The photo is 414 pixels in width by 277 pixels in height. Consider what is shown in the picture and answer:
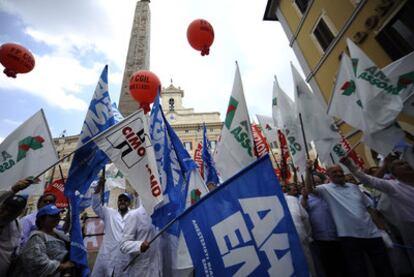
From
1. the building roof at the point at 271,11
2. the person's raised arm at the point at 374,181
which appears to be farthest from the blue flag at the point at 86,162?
the building roof at the point at 271,11

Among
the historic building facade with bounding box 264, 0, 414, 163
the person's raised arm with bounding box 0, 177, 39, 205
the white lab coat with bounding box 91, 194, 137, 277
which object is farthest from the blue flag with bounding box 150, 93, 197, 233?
the historic building facade with bounding box 264, 0, 414, 163

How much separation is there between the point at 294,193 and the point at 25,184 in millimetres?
3657

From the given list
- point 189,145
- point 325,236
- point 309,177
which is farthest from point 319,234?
point 189,145

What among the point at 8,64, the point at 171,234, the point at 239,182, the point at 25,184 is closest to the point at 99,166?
the point at 25,184

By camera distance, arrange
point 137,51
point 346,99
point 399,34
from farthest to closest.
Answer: point 137,51, point 399,34, point 346,99

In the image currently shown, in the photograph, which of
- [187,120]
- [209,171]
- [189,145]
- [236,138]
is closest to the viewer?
[236,138]

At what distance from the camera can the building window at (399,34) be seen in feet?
20.4

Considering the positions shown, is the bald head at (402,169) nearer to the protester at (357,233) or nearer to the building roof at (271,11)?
the protester at (357,233)

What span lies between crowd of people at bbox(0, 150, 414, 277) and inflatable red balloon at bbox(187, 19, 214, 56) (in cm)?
408

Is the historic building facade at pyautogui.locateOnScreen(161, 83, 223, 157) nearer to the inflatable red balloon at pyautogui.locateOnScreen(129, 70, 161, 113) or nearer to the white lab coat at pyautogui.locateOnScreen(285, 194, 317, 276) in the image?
the inflatable red balloon at pyautogui.locateOnScreen(129, 70, 161, 113)

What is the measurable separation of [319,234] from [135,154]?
2.64 m

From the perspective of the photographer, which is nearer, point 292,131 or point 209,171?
point 292,131

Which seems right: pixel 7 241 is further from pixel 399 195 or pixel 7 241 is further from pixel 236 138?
pixel 399 195

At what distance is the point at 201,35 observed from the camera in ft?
18.3
